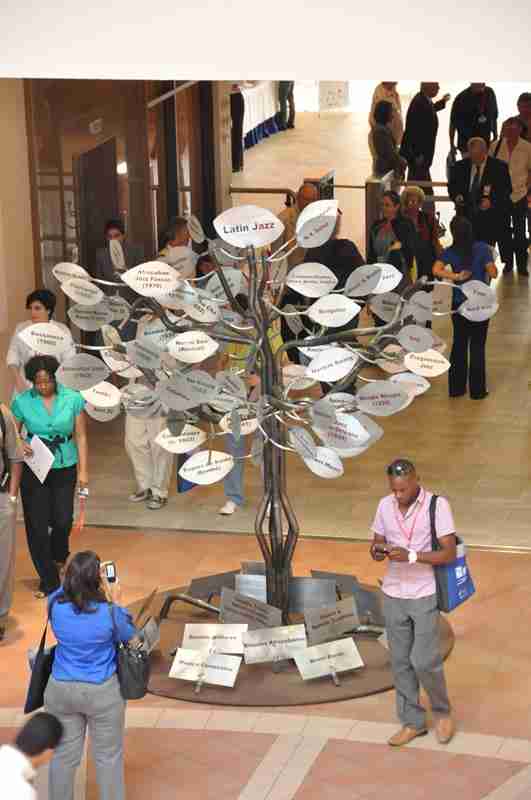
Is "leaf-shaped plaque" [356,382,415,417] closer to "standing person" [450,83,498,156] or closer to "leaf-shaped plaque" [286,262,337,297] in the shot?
"leaf-shaped plaque" [286,262,337,297]

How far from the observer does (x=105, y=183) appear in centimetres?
1377

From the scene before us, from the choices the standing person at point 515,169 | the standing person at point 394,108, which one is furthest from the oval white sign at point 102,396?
the standing person at point 394,108

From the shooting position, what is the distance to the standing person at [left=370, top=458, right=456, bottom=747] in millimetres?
6785

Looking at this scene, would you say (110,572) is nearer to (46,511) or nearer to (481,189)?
(46,511)

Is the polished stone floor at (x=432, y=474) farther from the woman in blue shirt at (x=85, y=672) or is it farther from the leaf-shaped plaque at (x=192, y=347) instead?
the woman in blue shirt at (x=85, y=672)

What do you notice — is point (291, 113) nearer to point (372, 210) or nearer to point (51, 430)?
point (372, 210)

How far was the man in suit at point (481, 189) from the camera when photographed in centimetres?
1518

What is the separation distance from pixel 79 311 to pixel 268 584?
1.77 meters

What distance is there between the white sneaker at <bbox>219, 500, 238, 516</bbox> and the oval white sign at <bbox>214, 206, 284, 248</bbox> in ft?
11.8

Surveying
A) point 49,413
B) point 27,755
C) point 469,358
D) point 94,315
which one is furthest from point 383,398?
point 469,358

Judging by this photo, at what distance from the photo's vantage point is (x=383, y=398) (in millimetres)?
7238

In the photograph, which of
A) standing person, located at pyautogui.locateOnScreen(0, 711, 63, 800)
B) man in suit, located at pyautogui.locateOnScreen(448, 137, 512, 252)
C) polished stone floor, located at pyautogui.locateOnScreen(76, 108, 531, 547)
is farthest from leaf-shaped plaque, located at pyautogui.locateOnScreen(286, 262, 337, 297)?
man in suit, located at pyautogui.locateOnScreen(448, 137, 512, 252)

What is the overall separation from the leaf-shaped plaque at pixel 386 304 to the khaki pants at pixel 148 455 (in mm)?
2835

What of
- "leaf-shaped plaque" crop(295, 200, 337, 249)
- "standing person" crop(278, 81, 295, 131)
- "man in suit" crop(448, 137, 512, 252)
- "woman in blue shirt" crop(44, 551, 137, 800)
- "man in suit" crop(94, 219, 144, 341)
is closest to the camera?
"woman in blue shirt" crop(44, 551, 137, 800)
